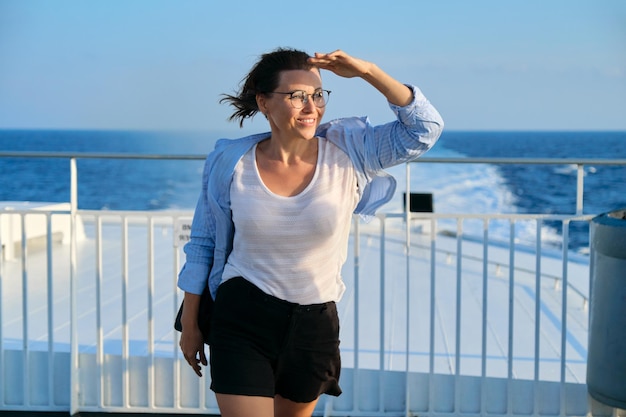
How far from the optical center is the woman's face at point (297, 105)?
200 centimetres

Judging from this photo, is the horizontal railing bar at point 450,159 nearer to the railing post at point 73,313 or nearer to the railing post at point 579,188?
the railing post at point 579,188

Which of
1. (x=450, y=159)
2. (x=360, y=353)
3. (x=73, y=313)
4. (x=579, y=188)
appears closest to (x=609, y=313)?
(x=579, y=188)

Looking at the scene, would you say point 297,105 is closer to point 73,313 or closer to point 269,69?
point 269,69

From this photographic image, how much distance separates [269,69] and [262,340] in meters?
0.69

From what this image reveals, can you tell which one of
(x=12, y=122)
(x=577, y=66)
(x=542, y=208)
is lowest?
(x=542, y=208)

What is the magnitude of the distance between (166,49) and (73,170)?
58458mm

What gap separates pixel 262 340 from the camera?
203 centimetres

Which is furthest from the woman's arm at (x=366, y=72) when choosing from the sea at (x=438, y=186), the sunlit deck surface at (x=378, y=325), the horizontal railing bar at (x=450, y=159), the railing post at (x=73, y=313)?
the sea at (x=438, y=186)

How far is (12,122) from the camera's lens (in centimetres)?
6769

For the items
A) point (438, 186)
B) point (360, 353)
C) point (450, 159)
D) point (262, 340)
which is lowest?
point (360, 353)

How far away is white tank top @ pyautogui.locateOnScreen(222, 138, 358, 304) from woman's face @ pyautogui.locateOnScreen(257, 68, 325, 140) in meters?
0.10

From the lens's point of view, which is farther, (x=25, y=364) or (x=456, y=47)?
(x=456, y=47)

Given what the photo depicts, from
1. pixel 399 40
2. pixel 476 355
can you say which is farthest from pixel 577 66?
pixel 476 355

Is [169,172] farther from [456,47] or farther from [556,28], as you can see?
[556,28]
